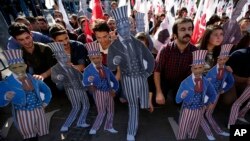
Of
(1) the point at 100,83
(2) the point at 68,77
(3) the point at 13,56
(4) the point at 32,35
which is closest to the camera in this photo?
(3) the point at 13,56

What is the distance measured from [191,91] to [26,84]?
5.57 feet

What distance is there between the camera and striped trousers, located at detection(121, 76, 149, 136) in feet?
9.68

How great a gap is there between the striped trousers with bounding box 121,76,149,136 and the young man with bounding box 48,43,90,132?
624mm

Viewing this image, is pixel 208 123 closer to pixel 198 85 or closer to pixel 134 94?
pixel 198 85

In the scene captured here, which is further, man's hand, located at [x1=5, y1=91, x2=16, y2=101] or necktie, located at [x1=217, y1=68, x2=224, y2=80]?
necktie, located at [x1=217, y1=68, x2=224, y2=80]

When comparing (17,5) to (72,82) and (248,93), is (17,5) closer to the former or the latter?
(72,82)

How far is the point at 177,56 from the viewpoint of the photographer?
3270 millimetres

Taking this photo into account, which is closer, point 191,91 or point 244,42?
point 191,91

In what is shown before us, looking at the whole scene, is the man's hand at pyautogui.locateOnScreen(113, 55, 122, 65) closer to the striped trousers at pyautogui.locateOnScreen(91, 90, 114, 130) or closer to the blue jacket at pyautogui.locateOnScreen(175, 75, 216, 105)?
the striped trousers at pyautogui.locateOnScreen(91, 90, 114, 130)

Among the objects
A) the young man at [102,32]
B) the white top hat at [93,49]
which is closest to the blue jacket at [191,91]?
the white top hat at [93,49]

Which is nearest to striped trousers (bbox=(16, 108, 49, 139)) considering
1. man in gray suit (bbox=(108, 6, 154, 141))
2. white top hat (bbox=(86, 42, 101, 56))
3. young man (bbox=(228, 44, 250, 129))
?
white top hat (bbox=(86, 42, 101, 56))

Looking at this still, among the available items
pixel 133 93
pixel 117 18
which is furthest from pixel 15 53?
pixel 133 93

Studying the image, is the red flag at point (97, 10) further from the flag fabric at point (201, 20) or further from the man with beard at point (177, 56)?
the flag fabric at point (201, 20)

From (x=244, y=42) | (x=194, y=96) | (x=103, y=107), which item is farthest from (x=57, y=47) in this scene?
(x=244, y=42)
